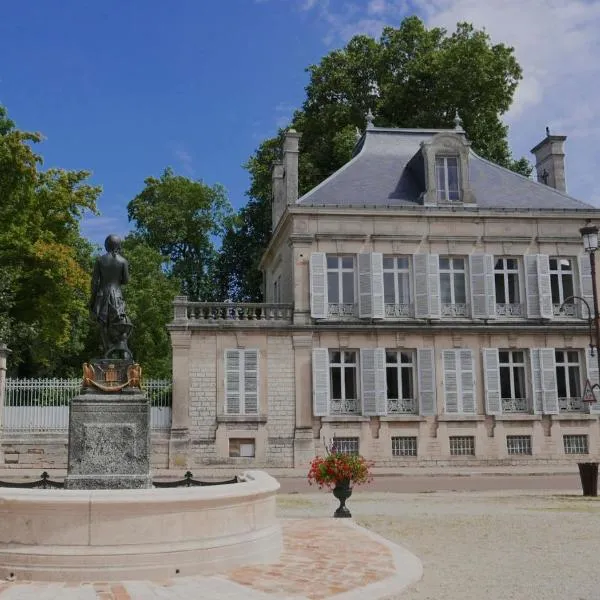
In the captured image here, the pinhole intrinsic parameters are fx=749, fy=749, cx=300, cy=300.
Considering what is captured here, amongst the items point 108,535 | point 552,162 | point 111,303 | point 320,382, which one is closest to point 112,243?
point 111,303

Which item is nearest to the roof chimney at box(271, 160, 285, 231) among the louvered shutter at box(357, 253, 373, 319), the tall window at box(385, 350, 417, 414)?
the louvered shutter at box(357, 253, 373, 319)

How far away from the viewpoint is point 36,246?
980 inches

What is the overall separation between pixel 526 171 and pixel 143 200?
2022 centimetres

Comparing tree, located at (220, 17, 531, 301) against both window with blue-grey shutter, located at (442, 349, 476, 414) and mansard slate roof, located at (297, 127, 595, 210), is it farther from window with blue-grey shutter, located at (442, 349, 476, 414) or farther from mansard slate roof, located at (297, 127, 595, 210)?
window with blue-grey shutter, located at (442, 349, 476, 414)

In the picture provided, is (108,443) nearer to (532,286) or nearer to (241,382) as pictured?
(241,382)

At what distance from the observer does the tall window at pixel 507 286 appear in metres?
24.9

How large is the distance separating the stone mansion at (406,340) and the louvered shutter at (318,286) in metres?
0.05

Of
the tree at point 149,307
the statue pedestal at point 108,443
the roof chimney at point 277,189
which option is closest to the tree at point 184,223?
the tree at point 149,307

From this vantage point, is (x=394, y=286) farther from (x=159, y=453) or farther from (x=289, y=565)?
(x=289, y=565)

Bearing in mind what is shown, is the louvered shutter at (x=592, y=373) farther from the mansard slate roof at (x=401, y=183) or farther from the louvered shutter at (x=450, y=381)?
the mansard slate roof at (x=401, y=183)

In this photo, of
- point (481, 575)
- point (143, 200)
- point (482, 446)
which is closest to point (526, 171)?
point (482, 446)

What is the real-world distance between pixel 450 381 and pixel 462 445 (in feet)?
6.77

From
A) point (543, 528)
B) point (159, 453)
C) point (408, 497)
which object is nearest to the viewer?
point (543, 528)

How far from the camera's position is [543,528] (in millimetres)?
10805
